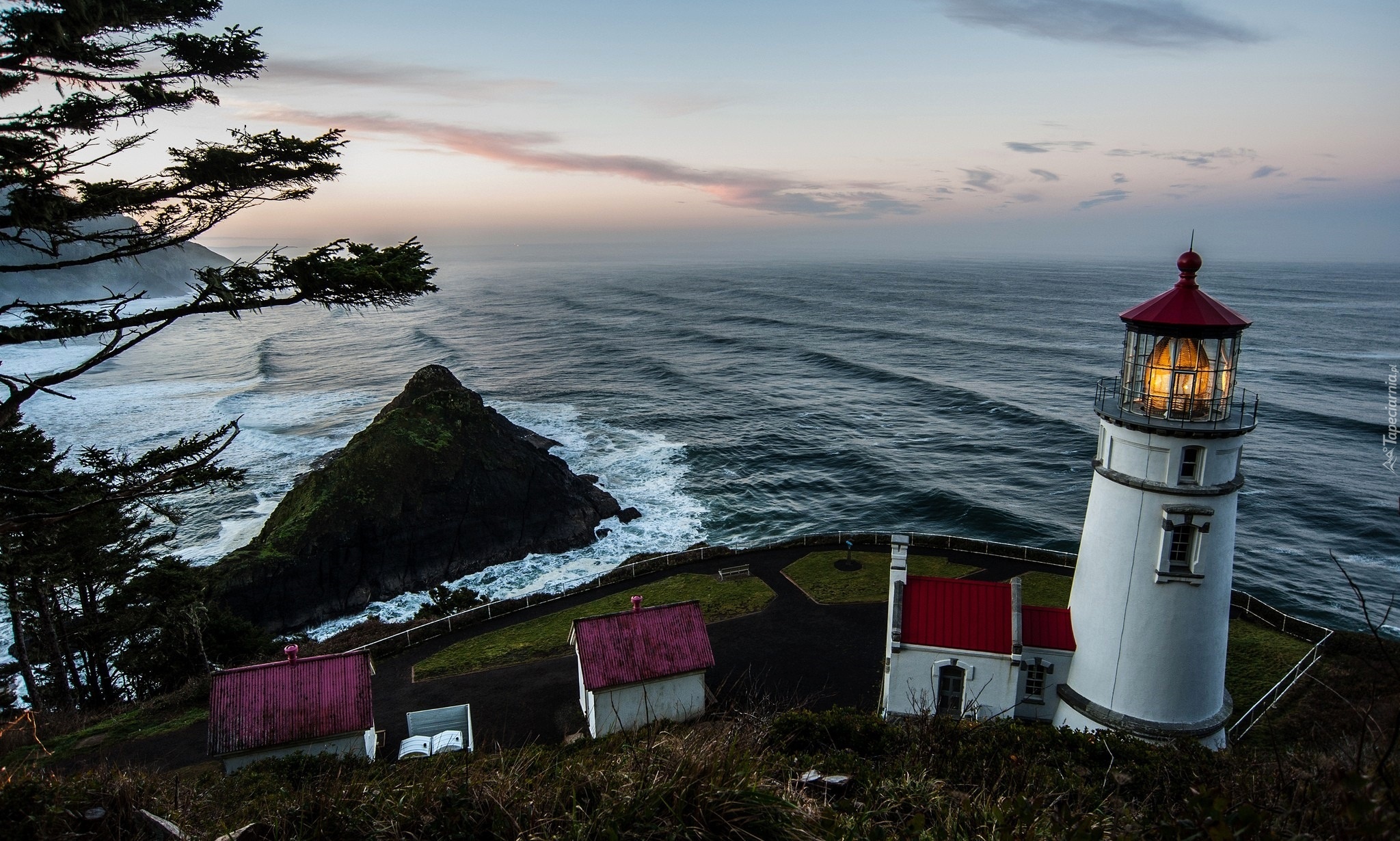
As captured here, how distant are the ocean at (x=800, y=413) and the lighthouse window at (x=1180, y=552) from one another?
1.87 metres

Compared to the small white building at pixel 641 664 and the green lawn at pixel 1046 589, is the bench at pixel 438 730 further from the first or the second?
the green lawn at pixel 1046 589

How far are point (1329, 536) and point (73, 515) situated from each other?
42.9m

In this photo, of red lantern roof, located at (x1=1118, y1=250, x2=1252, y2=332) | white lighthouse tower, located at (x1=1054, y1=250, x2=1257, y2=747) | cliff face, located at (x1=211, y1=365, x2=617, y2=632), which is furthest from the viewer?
cliff face, located at (x1=211, y1=365, x2=617, y2=632)

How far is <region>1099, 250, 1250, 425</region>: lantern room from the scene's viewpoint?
470 inches

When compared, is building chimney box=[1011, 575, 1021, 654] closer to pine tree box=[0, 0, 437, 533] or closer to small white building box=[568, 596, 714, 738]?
small white building box=[568, 596, 714, 738]

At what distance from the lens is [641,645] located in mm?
15938

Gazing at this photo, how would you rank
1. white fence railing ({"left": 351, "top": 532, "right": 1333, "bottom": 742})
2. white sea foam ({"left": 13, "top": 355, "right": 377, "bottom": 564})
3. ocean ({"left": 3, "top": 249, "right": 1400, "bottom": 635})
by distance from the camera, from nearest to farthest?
white fence railing ({"left": 351, "top": 532, "right": 1333, "bottom": 742}), ocean ({"left": 3, "top": 249, "right": 1400, "bottom": 635}), white sea foam ({"left": 13, "top": 355, "right": 377, "bottom": 564})

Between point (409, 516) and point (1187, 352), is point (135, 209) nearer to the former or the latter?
point (1187, 352)

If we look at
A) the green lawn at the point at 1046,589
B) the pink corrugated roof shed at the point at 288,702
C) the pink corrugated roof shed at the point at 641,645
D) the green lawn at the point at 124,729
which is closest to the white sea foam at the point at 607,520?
the green lawn at the point at 124,729

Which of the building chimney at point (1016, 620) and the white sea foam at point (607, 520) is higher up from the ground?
the building chimney at point (1016, 620)

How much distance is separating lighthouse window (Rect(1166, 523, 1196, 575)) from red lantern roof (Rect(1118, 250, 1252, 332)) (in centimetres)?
338

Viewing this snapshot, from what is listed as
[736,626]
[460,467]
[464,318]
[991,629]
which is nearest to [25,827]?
[991,629]

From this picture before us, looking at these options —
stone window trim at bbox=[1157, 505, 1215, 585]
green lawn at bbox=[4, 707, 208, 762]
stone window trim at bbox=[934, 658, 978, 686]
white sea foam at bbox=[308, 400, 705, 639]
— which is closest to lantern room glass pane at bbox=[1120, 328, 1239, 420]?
stone window trim at bbox=[1157, 505, 1215, 585]

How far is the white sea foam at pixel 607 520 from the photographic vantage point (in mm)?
28047
